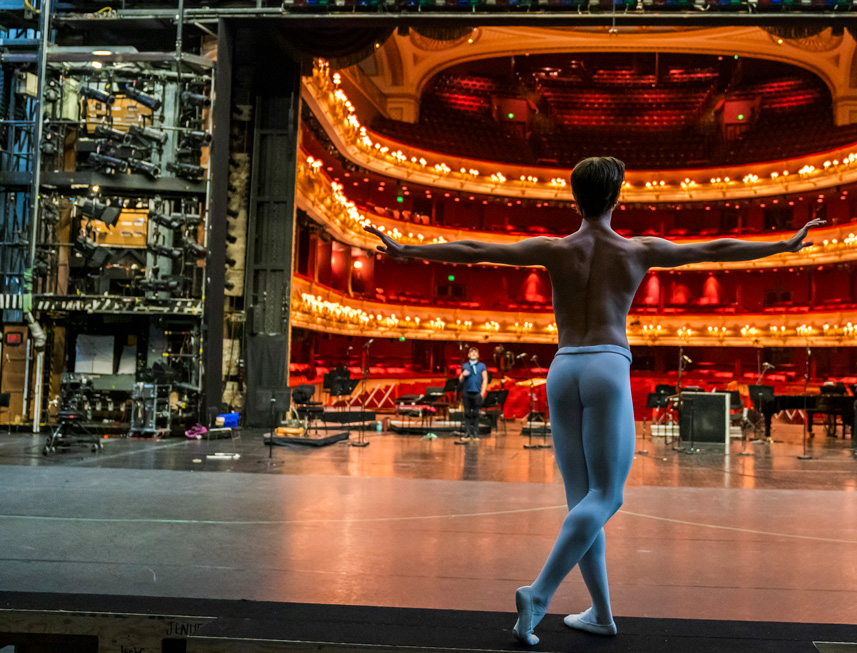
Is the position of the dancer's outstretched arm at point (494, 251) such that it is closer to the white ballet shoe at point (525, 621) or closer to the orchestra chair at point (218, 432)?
the white ballet shoe at point (525, 621)

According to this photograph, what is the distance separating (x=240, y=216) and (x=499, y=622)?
15218mm

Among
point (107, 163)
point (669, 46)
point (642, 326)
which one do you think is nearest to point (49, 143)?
point (107, 163)

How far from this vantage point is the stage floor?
4.05 m

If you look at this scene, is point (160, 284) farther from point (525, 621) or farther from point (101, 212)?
point (525, 621)

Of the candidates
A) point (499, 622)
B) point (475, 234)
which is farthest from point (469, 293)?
point (499, 622)

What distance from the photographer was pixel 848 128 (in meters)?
30.0

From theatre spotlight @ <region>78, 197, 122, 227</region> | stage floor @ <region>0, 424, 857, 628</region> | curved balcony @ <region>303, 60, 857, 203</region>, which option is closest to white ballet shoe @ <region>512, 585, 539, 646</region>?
stage floor @ <region>0, 424, 857, 628</region>

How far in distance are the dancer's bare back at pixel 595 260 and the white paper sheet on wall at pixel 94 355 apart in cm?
1365

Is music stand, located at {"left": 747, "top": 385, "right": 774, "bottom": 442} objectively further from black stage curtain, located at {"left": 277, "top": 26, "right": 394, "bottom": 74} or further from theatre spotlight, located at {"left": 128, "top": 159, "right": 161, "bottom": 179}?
theatre spotlight, located at {"left": 128, "top": 159, "right": 161, "bottom": 179}

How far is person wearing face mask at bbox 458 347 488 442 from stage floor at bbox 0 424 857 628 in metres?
4.07

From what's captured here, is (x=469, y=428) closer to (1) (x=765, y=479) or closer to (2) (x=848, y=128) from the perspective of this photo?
(1) (x=765, y=479)

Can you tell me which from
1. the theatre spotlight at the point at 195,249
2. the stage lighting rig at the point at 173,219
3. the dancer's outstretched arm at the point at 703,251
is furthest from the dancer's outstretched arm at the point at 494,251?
the stage lighting rig at the point at 173,219

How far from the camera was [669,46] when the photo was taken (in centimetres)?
2916

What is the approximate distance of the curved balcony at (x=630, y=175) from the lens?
28.1 metres
